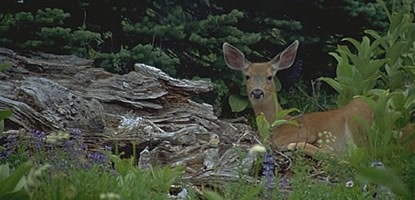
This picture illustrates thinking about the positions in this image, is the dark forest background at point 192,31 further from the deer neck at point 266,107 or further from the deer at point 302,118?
the deer neck at point 266,107

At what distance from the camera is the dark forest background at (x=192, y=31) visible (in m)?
8.12

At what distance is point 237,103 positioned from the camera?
29.2ft

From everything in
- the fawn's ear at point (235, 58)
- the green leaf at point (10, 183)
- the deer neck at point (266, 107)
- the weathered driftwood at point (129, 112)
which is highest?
the green leaf at point (10, 183)

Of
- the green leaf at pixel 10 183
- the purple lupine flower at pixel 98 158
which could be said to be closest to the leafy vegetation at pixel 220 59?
the purple lupine flower at pixel 98 158

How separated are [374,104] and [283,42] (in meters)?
3.98

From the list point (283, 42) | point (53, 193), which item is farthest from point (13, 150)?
point (283, 42)

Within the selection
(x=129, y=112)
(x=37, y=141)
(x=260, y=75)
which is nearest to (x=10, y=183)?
(x=37, y=141)

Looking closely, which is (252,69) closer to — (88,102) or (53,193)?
(88,102)

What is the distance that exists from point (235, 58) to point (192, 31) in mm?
766

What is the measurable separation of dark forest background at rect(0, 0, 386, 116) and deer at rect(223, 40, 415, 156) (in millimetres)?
624

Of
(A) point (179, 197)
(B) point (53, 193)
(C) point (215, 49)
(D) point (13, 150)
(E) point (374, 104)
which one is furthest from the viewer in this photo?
(C) point (215, 49)

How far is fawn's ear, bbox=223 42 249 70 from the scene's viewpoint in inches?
309

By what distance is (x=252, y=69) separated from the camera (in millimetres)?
7883

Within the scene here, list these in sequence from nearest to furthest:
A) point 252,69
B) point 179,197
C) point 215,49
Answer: point 179,197 → point 252,69 → point 215,49
